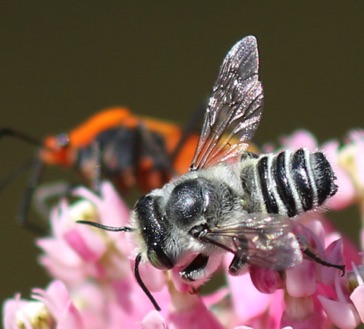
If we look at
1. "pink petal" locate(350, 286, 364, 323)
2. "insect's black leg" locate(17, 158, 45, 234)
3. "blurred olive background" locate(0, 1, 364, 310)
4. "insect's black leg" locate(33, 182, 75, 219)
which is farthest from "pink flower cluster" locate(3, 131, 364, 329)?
"blurred olive background" locate(0, 1, 364, 310)

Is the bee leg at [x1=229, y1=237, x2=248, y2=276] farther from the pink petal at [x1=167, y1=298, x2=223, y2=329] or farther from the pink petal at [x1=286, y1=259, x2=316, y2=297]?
the pink petal at [x1=167, y1=298, x2=223, y2=329]

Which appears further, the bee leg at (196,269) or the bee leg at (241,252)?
the bee leg at (196,269)

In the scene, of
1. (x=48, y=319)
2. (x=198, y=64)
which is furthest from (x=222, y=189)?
(x=198, y=64)

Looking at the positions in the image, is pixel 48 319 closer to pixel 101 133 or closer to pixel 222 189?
pixel 222 189

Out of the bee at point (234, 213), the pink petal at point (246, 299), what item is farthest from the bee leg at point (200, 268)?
the pink petal at point (246, 299)

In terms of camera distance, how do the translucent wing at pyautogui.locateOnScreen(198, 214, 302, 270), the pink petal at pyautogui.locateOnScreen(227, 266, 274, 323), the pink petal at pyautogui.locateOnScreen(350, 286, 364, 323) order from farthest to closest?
the pink petal at pyautogui.locateOnScreen(227, 266, 274, 323) < the pink petal at pyautogui.locateOnScreen(350, 286, 364, 323) < the translucent wing at pyautogui.locateOnScreen(198, 214, 302, 270)

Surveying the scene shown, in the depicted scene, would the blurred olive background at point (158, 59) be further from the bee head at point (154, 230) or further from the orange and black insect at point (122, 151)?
the bee head at point (154, 230)

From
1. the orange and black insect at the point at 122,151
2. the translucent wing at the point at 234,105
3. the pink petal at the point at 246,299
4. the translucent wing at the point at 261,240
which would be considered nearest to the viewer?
the translucent wing at the point at 261,240
